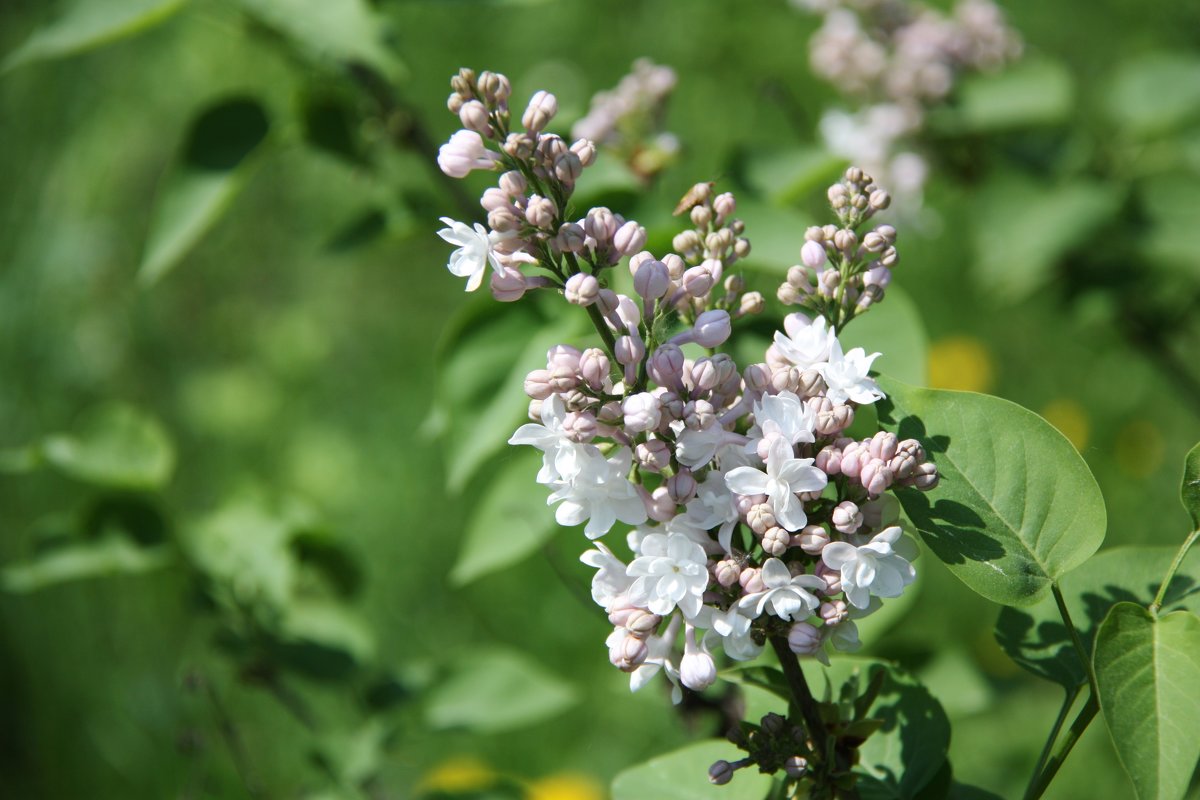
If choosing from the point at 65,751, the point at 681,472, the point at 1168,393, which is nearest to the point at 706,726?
the point at 681,472

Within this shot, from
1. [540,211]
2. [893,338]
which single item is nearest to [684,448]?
[540,211]

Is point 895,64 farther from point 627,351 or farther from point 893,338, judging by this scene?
point 627,351

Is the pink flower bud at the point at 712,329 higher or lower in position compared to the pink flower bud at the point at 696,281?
lower

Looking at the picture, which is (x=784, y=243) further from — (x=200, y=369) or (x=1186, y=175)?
(x=200, y=369)

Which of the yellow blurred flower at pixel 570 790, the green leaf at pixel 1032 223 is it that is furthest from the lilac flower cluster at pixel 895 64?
the yellow blurred flower at pixel 570 790

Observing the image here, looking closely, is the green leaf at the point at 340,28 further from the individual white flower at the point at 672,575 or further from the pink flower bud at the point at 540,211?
the individual white flower at the point at 672,575

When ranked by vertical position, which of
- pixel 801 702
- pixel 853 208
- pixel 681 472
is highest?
pixel 853 208

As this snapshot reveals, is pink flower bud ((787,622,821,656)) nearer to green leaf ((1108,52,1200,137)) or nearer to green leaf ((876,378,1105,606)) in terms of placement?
green leaf ((876,378,1105,606))
